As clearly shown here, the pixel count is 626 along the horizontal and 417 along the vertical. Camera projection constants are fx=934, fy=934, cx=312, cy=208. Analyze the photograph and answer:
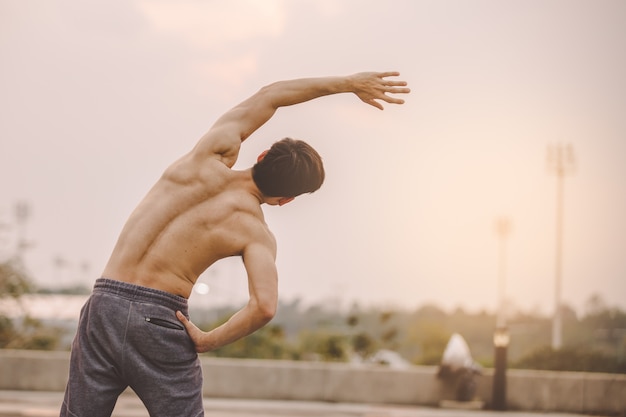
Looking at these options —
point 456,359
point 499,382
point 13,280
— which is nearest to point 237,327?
point 456,359

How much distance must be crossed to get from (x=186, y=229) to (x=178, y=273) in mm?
172

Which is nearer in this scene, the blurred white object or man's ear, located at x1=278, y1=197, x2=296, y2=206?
man's ear, located at x1=278, y1=197, x2=296, y2=206

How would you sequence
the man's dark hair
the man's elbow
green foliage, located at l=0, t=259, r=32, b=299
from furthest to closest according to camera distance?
green foliage, located at l=0, t=259, r=32, b=299 < the man's dark hair < the man's elbow

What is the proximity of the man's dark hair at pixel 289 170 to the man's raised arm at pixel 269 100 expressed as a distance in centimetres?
16

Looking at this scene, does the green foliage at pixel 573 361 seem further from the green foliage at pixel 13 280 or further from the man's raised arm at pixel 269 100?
the man's raised arm at pixel 269 100

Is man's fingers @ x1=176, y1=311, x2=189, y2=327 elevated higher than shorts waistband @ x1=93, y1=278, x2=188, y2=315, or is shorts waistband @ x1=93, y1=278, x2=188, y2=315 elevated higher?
shorts waistband @ x1=93, y1=278, x2=188, y2=315

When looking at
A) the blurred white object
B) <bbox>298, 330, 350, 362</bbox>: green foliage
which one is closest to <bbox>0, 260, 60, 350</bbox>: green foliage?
<bbox>298, 330, 350, 362</bbox>: green foliage

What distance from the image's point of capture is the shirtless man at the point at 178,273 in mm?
3414

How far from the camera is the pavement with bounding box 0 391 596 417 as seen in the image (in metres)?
10.7

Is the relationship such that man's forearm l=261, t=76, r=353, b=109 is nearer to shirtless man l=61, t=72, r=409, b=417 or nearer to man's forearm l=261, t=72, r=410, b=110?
man's forearm l=261, t=72, r=410, b=110

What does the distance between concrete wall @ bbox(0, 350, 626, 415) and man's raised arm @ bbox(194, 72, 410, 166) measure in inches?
349

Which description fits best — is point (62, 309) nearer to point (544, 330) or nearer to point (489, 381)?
point (489, 381)

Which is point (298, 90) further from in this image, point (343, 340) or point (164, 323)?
point (343, 340)

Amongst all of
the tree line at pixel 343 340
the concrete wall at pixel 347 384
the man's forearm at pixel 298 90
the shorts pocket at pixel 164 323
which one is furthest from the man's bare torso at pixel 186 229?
the concrete wall at pixel 347 384
